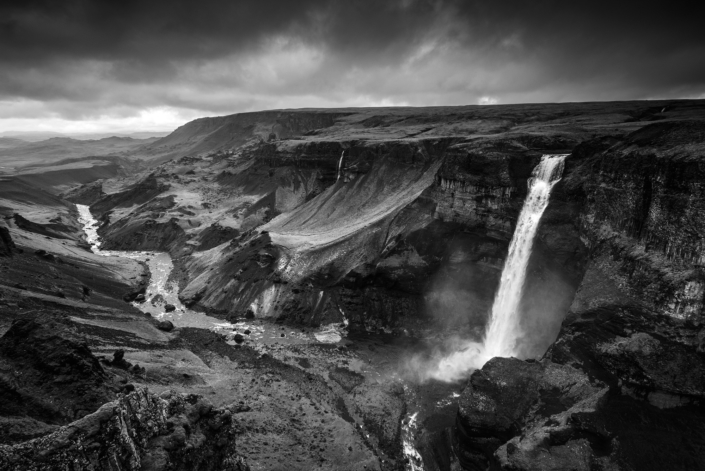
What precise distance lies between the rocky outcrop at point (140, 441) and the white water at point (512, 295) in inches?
1007

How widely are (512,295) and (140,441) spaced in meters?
38.0

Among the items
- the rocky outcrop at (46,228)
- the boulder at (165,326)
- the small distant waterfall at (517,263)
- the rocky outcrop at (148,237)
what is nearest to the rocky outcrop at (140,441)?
the small distant waterfall at (517,263)

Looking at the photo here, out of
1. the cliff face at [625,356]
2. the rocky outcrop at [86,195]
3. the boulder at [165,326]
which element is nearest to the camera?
the cliff face at [625,356]

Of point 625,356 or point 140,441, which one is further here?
point 625,356

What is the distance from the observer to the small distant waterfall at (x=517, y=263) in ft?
141

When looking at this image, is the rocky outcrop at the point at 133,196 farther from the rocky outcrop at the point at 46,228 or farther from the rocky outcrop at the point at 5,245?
the rocky outcrop at the point at 5,245

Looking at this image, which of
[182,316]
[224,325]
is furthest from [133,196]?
[224,325]

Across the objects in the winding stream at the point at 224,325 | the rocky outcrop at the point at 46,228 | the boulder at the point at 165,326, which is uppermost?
the rocky outcrop at the point at 46,228

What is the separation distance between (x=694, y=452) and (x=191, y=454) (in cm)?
2776

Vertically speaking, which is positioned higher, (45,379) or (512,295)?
(45,379)

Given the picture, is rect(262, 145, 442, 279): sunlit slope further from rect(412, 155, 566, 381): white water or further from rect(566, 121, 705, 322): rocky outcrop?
rect(566, 121, 705, 322): rocky outcrop

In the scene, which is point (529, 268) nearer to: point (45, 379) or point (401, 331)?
point (401, 331)

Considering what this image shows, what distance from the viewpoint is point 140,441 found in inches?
692

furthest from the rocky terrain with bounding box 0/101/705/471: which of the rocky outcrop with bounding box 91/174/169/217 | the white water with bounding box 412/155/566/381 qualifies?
the rocky outcrop with bounding box 91/174/169/217
